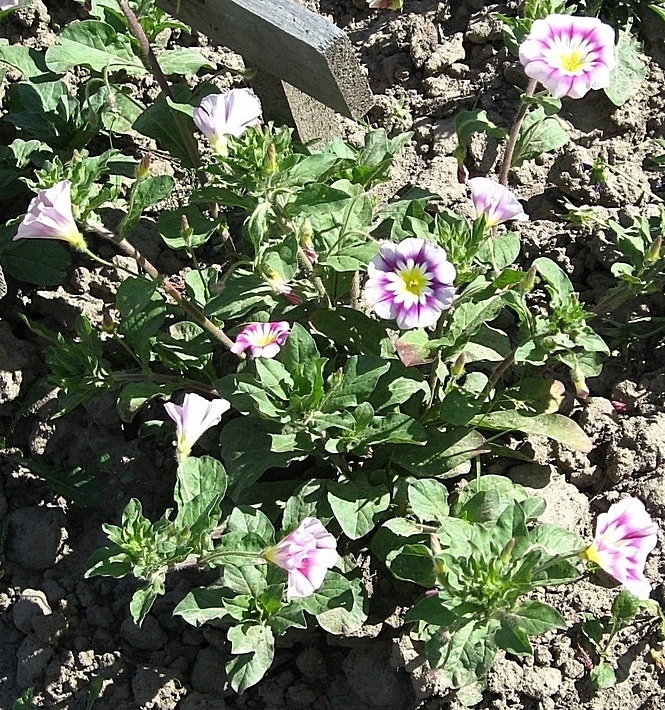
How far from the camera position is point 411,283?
229 centimetres

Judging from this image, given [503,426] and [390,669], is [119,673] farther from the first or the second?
[503,426]

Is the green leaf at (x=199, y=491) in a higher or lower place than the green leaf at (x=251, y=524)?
higher

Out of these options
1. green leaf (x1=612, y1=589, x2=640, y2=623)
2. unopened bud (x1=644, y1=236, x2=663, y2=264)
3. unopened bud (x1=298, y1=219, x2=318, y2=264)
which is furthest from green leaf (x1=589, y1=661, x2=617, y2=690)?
unopened bud (x1=298, y1=219, x2=318, y2=264)

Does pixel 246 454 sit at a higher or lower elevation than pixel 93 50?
lower

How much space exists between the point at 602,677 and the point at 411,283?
1.19 meters

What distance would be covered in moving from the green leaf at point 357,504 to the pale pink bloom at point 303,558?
7.7 inches

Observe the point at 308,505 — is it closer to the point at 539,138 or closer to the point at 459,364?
the point at 459,364

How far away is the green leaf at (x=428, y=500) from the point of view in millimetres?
2324

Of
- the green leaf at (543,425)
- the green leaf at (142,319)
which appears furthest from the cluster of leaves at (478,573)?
the green leaf at (142,319)

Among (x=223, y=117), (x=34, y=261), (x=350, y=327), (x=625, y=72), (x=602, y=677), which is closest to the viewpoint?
(x=223, y=117)

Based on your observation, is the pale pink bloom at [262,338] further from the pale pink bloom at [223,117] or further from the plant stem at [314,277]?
the pale pink bloom at [223,117]

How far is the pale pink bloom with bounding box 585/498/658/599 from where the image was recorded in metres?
2.05

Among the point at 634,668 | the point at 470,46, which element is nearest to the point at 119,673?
the point at 634,668

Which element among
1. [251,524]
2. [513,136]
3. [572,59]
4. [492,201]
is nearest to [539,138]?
[513,136]
